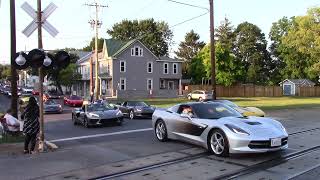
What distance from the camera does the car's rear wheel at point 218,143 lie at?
10.5 m

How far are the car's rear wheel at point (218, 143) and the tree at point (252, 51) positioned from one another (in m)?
92.9

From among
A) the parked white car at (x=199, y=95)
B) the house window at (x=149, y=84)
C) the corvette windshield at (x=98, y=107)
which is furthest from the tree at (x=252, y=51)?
the corvette windshield at (x=98, y=107)

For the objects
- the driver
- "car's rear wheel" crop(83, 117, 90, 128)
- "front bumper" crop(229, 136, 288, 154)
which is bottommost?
"car's rear wheel" crop(83, 117, 90, 128)

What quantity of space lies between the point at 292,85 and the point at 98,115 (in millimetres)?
78813

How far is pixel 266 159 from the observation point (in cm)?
1017

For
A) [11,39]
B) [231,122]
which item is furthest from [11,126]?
[231,122]

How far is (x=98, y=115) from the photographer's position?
21.2 meters

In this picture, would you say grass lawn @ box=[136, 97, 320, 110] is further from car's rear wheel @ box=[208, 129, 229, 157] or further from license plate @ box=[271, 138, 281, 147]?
license plate @ box=[271, 138, 281, 147]

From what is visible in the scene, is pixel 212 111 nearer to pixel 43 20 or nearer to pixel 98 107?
pixel 43 20

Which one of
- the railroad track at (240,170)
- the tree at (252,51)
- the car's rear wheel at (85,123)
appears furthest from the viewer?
the tree at (252,51)

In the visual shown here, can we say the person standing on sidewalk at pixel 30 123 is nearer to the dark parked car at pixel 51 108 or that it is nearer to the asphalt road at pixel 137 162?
the asphalt road at pixel 137 162

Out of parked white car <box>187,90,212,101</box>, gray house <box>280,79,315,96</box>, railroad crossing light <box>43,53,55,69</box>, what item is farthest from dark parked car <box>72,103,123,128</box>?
gray house <box>280,79,315,96</box>

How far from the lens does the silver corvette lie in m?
10.1

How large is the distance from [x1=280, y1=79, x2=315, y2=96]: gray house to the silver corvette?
82782 millimetres
